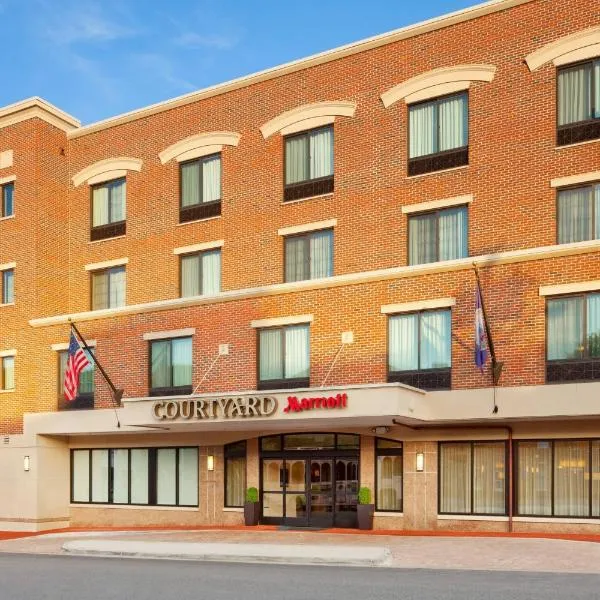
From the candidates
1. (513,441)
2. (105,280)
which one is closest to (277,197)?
(105,280)

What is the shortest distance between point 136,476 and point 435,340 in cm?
1348

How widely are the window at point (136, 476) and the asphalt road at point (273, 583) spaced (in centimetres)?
Answer: 1151

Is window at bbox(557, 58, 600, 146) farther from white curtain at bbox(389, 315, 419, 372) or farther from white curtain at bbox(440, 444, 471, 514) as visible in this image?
white curtain at bbox(440, 444, 471, 514)

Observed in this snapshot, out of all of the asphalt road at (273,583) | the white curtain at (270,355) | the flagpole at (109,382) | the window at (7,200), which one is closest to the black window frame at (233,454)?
the white curtain at (270,355)

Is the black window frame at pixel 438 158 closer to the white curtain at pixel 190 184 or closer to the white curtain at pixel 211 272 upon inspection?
the white curtain at pixel 211 272

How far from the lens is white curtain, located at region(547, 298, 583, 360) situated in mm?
23578

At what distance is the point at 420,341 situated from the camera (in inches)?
1028

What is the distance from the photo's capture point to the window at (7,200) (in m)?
35.8

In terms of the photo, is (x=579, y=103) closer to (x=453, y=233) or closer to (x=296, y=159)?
(x=453, y=233)

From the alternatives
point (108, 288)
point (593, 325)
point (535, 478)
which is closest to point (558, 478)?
point (535, 478)

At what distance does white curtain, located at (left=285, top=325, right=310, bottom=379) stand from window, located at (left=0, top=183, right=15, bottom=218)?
47.6 ft

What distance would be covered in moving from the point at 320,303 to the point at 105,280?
11.2 m

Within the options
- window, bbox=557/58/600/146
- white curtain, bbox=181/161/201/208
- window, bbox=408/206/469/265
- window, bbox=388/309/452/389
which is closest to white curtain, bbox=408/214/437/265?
window, bbox=408/206/469/265

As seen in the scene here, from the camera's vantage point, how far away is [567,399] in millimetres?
23172
